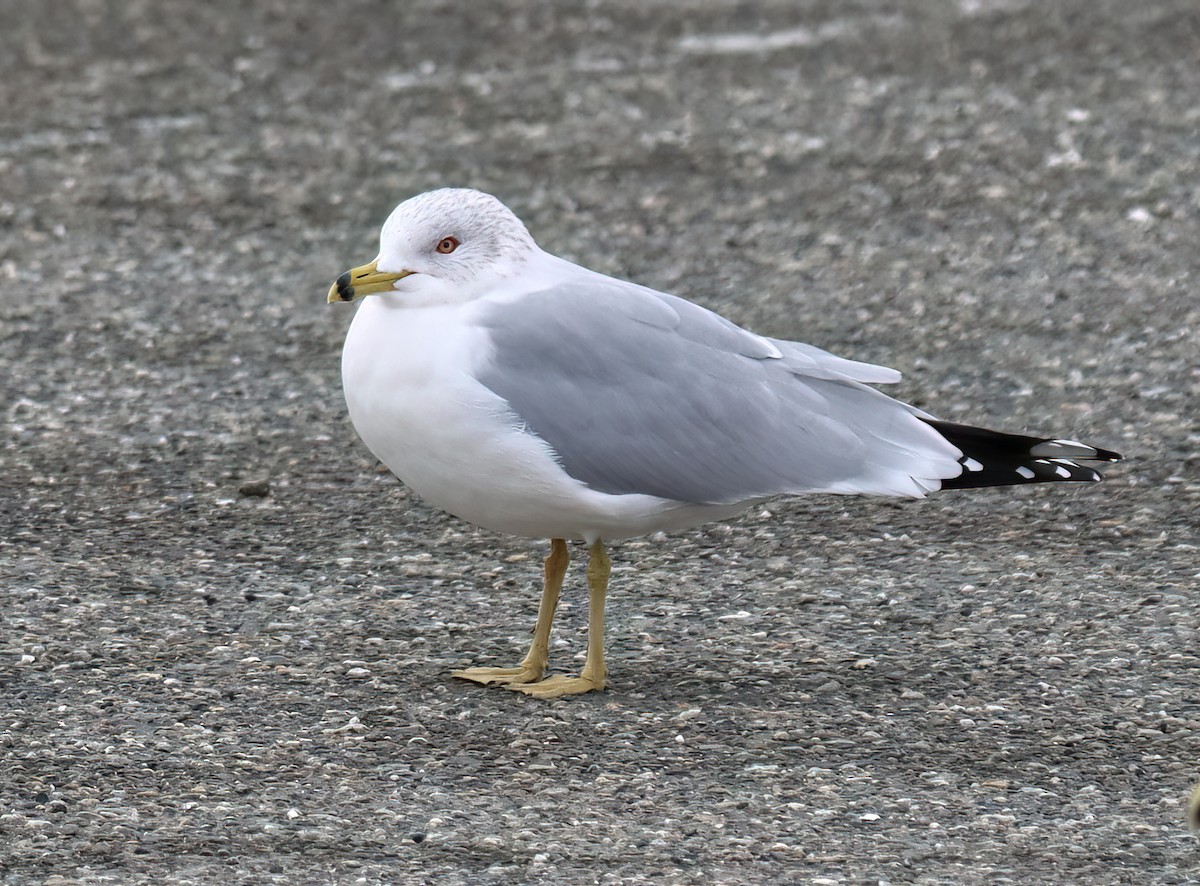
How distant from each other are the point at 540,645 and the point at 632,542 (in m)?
1.08

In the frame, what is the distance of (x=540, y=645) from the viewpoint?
176 inches

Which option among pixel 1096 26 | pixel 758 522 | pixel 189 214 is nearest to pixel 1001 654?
pixel 758 522

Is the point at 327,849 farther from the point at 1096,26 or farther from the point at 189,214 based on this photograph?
the point at 1096,26

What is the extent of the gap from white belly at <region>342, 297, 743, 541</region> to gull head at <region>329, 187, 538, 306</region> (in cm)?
5

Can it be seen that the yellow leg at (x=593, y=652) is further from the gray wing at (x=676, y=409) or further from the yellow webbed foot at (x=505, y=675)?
the gray wing at (x=676, y=409)

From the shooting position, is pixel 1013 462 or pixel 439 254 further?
pixel 1013 462

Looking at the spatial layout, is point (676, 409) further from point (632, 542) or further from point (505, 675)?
point (632, 542)

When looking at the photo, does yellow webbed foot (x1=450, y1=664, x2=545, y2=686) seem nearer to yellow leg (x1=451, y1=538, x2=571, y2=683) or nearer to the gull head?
yellow leg (x1=451, y1=538, x2=571, y2=683)

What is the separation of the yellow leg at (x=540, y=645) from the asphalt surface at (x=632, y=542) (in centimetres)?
12

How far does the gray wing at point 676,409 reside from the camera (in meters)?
4.17

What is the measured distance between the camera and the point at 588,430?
418cm

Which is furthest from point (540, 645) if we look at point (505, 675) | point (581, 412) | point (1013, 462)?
point (1013, 462)

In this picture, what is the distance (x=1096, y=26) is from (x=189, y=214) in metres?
5.70

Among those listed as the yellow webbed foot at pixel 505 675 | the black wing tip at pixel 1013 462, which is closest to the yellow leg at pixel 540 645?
the yellow webbed foot at pixel 505 675
